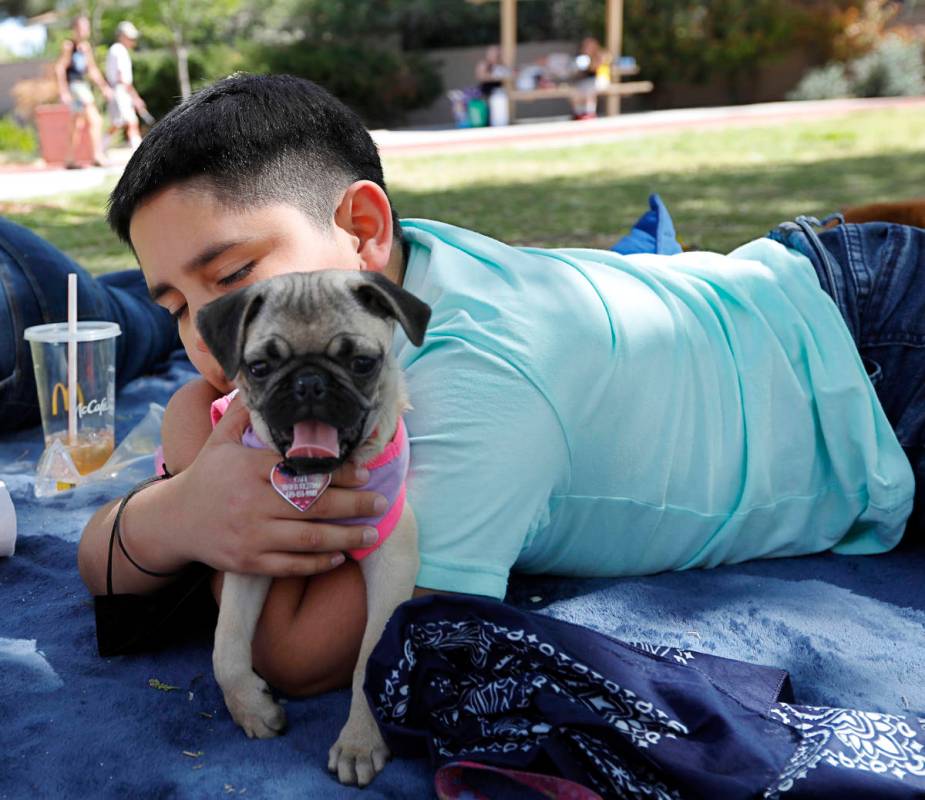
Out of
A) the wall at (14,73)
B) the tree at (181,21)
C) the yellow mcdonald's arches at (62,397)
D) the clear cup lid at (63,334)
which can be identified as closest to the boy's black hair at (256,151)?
the clear cup lid at (63,334)

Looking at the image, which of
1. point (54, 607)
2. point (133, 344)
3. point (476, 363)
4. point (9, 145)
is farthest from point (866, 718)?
point (9, 145)

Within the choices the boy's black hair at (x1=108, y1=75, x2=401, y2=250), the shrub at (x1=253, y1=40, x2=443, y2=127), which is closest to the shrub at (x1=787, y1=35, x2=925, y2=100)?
the shrub at (x1=253, y1=40, x2=443, y2=127)

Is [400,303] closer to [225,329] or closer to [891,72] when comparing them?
[225,329]

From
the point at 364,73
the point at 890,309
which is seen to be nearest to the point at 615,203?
the point at 890,309

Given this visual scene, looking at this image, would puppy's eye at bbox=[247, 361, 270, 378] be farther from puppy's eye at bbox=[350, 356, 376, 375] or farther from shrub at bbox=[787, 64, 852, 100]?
shrub at bbox=[787, 64, 852, 100]

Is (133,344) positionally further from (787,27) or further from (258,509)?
(787,27)

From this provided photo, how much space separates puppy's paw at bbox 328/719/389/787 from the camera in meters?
2.14

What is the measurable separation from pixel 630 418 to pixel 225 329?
1.22 m

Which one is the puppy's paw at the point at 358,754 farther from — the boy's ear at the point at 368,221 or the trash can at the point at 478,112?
the trash can at the point at 478,112

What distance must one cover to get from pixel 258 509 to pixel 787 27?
1179 inches

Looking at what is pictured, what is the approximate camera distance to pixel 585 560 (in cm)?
296

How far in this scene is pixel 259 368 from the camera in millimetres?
2107

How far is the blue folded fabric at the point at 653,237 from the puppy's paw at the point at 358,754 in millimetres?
2853

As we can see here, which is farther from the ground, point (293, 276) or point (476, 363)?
point (293, 276)
